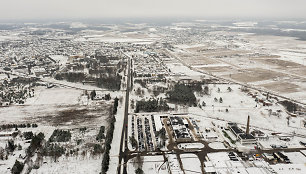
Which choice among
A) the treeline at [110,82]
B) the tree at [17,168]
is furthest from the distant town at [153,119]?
the treeline at [110,82]

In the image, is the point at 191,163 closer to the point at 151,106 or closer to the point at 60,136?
the point at 151,106

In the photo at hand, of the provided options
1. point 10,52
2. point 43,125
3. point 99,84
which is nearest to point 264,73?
point 99,84

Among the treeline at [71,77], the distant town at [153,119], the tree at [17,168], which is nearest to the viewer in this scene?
the tree at [17,168]

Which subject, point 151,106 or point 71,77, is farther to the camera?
point 71,77

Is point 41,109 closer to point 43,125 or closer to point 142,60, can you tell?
point 43,125

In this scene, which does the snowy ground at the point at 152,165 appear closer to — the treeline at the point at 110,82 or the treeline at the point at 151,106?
the treeline at the point at 151,106

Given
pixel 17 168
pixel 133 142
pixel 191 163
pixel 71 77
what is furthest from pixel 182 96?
pixel 71 77

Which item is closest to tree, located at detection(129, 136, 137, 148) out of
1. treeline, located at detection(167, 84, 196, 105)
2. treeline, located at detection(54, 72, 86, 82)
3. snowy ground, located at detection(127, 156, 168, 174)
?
snowy ground, located at detection(127, 156, 168, 174)

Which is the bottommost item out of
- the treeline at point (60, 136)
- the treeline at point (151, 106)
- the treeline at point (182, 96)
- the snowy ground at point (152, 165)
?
the snowy ground at point (152, 165)

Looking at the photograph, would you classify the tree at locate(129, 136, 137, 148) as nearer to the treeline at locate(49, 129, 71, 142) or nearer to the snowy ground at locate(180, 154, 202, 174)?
the snowy ground at locate(180, 154, 202, 174)
